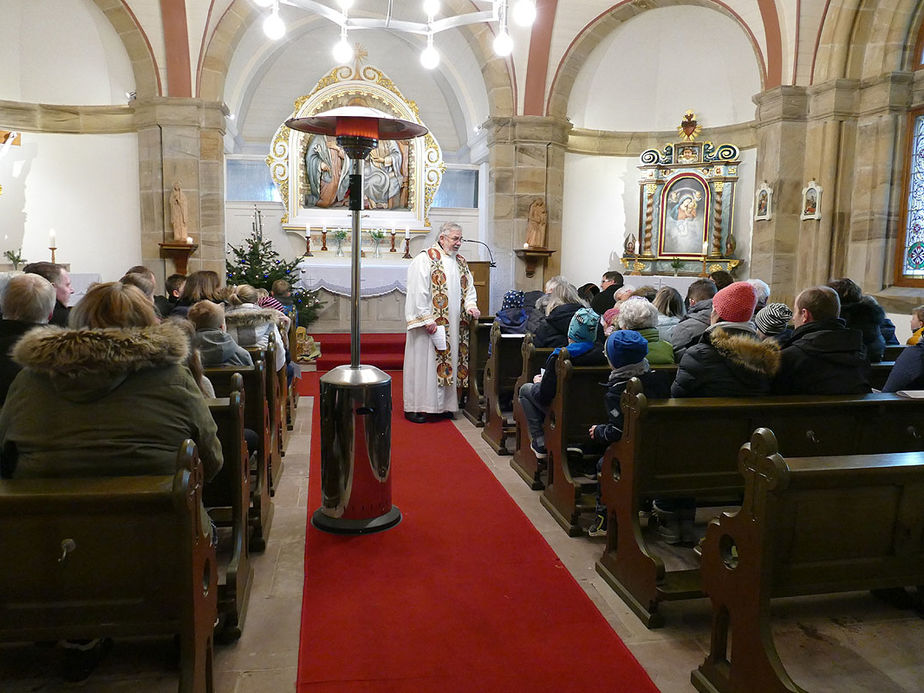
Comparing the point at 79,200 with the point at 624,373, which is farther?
the point at 79,200

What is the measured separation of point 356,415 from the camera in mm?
3963

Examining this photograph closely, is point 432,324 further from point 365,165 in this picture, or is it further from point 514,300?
point 365,165

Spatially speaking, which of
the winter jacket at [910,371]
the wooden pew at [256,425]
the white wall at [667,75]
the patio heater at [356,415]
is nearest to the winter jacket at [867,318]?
the winter jacket at [910,371]

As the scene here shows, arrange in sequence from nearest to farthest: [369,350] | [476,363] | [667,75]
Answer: [476,363] < [369,350] < [667,75]

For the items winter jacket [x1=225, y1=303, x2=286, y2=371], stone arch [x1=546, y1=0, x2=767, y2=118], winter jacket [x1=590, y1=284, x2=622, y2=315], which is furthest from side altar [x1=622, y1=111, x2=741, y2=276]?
winter jacket [x1=225, y1=303, x2=286, y2=371]

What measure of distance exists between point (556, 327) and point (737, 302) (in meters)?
1.93

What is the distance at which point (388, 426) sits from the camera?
4047mm

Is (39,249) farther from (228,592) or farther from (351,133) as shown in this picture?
(228,592)

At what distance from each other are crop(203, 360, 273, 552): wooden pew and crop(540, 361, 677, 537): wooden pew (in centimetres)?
173

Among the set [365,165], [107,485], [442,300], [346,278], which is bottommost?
[107,485]

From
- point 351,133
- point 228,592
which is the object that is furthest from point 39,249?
point 228,592

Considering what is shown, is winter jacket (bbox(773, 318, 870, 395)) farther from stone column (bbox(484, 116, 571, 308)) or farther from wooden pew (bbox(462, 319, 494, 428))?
stone column (bbox(484, 116, 571, 308))

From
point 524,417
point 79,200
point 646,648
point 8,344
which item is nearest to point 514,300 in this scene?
point 524,417

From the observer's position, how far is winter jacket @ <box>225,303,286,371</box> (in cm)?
508
